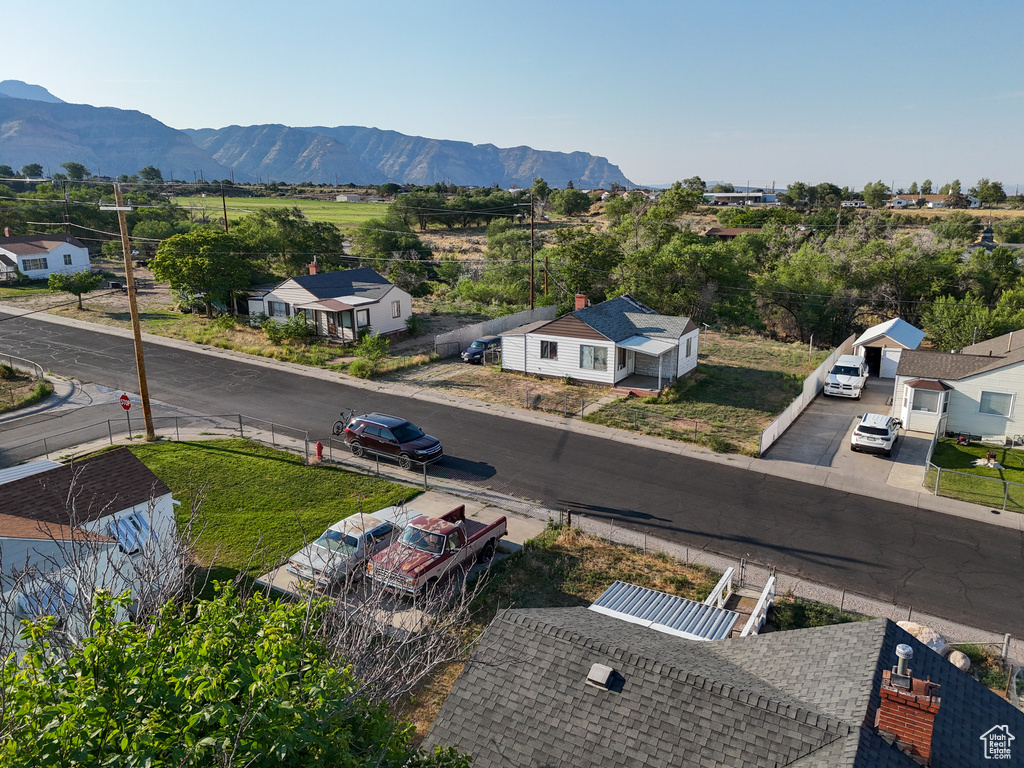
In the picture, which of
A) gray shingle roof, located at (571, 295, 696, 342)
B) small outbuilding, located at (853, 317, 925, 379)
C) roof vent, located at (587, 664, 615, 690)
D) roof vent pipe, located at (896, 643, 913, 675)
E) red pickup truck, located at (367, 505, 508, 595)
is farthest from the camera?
small outbuilding, located at (853, 317, 925, 379)

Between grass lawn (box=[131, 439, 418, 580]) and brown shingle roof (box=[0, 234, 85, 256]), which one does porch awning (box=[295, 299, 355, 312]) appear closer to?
grass lawn (box=[131, 439, 418, 580])

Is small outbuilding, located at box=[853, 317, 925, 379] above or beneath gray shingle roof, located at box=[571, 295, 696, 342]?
beneath

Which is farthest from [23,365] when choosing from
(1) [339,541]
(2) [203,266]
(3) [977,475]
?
(3) [977,475]

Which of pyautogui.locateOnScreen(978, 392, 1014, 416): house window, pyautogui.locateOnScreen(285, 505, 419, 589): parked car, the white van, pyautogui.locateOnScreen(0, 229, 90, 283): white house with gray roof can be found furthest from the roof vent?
pyautogui.locateOnScreen(0, 229, 90, 283): white house with gray roof

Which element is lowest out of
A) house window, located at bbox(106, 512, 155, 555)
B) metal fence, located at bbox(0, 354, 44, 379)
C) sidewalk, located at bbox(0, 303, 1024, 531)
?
sidewalk, located at bbox(0, 303, 1024, 531)

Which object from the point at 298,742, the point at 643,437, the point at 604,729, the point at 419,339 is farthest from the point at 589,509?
the point at 419,339

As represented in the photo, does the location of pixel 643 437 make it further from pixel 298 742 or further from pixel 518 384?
pixel 298 742

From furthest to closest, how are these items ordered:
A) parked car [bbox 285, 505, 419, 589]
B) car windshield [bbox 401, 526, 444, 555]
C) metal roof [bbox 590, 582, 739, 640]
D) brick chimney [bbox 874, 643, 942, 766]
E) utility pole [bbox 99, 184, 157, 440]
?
utility pole [bbox 99, 184, 157, 440]
car windshield [bbox 401, 526, 444, 555]
parked car [bbox 285, 505, 419, 589]
metal roof [bbox 590, 582, 739, 640]
brick chimney [bbox 874, 643, 942, 766]
